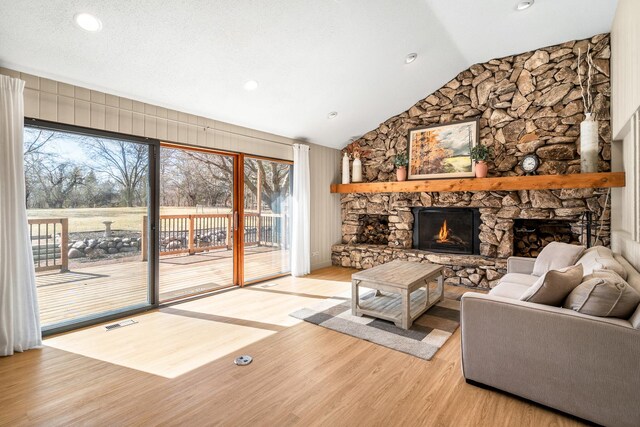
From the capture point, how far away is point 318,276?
17.9 feet

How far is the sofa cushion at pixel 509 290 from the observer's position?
2691mm

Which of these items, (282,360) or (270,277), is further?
(270,277)

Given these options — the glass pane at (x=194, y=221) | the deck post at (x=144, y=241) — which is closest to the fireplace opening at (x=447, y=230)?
the glass pane at (x=194, y=221)

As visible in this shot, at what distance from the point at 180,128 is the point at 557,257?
15.2 feet

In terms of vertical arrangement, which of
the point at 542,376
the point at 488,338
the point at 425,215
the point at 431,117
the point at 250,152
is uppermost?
the point at 431,117

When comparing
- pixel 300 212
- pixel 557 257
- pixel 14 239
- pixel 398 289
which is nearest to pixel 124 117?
pixel 14 239

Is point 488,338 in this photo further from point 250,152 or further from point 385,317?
point 250,152

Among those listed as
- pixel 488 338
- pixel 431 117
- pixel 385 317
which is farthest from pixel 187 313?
pixel 431 117

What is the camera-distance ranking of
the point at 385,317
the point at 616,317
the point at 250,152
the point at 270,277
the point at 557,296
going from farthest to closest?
1. the point at 270,277
2. the point at 250,152
3. the point at 385,317
4. the point at 557,296
5. the point at 616,317

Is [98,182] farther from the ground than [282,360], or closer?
farther from the ground

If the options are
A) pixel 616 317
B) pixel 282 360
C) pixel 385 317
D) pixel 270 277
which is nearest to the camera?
pixel 616 317

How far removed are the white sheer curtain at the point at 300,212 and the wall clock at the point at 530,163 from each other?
340 cm

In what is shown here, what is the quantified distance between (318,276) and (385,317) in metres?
2.30

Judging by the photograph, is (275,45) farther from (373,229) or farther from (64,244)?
(373,229)
